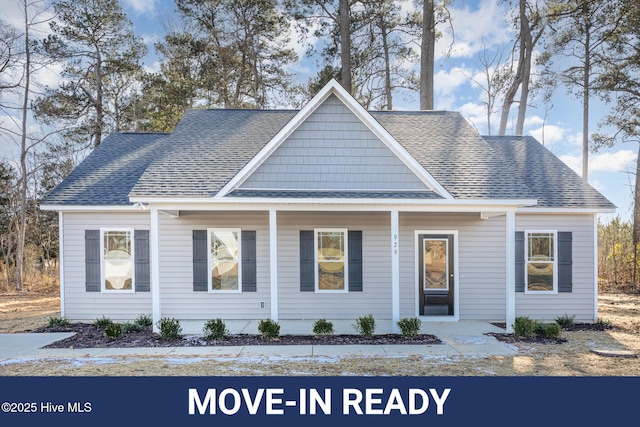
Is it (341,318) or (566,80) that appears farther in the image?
(566,80)

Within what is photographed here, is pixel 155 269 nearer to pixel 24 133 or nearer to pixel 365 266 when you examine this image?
pixel 365 266

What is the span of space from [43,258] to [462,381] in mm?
21245

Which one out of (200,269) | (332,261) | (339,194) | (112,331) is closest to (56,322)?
(112,331)

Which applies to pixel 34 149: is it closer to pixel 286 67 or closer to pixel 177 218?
pixel 286 67

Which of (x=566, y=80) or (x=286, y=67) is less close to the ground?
(x=286, y=67)

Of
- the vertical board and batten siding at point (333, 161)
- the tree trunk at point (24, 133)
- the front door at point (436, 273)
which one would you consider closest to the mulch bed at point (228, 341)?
the front door at point (436, 273)

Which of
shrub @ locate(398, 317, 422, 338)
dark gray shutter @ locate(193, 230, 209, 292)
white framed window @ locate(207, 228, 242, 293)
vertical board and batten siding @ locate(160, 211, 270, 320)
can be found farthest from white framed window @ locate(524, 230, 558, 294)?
dark gray shutter @ locate(193, 230, 209, 292)

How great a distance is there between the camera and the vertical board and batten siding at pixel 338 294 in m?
9.62

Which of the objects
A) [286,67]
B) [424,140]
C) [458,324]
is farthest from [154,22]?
[458,324]

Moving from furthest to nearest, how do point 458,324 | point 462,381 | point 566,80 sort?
point 566,80 < point 458,324 < point 462,381

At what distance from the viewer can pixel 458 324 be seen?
9.16 m

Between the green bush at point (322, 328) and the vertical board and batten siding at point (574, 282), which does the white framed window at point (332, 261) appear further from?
the vertical board and batten siding at point (574, 282)

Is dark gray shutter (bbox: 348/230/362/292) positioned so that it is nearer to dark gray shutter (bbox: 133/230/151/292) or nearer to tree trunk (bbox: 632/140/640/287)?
dark gray shutter (bbox: 133/230/151/292)

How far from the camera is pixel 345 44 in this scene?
1681 centimetres
